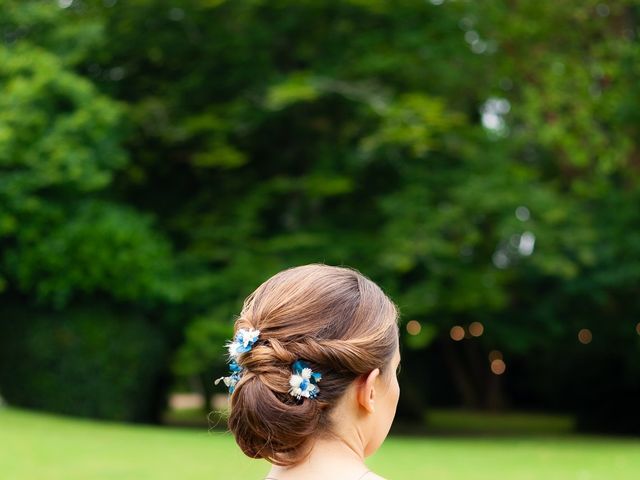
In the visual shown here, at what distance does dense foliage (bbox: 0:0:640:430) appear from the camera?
18.5 m

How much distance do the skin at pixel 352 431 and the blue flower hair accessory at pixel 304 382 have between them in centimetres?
7

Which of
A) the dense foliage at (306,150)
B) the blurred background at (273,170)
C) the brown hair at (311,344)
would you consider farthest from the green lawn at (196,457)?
the brown hair at (311,344)

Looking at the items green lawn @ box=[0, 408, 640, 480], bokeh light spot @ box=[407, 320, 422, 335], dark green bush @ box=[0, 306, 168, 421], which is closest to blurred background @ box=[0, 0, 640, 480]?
dark green bush @ box=[0, 306, 168, 421]

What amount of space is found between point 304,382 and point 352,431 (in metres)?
0.13

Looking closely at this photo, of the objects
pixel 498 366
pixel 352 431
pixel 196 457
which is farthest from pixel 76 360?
pixel 498 366

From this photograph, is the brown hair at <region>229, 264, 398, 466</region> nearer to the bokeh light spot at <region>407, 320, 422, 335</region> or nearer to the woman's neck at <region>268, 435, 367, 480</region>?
the woman's neck at <region>268, 435, 367, 480</region>

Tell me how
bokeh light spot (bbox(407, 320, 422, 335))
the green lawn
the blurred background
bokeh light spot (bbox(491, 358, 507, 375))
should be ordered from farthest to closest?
bokeh light spot (bbox(491, 358, 507, 375))
bokeh light spot (bbox(407, 320, 422, 335))
the blurred background
the green lawn

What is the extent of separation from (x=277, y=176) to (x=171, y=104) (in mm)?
2710

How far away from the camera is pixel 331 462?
1676 millimetres

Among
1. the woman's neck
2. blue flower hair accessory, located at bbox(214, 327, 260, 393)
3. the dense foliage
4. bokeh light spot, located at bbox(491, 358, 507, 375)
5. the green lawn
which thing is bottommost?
bokeh light spot, located at bbox(491, 358, 507, 375)

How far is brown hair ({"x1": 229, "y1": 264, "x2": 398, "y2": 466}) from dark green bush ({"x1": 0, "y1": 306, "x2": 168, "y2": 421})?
17965 mm

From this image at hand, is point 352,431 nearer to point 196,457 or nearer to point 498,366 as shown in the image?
point 196,457

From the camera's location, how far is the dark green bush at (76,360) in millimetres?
19141

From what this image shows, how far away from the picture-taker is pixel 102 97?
1891 centimetres
